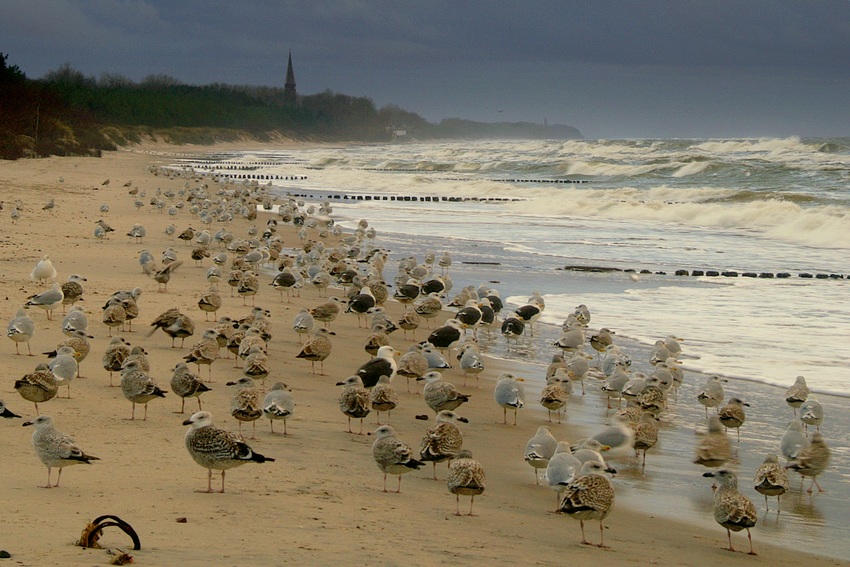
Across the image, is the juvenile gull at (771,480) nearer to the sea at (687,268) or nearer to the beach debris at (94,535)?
the sea at (687,268)

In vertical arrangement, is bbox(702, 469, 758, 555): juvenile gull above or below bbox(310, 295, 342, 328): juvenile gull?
below

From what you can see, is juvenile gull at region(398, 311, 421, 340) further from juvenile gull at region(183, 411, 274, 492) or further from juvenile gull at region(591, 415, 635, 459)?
juvenile gull at region(183, 411, 274, 492)

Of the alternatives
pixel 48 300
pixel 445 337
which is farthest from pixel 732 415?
pixel 48 300

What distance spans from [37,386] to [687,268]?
18923 mm

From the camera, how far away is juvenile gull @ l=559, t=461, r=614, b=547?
734cm

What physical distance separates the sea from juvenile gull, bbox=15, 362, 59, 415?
5.27 m

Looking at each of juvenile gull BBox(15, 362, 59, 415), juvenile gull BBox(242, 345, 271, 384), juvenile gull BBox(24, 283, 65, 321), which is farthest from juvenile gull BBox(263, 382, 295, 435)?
juvenile gull BBox(24, 283, 65, 321)

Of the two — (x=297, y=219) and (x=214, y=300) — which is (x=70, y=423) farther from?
(x=297, y=219)

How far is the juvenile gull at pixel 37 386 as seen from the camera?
363 inches

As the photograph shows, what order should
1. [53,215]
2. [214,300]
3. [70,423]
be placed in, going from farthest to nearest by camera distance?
[53,215] < [214,300] < [70,423]

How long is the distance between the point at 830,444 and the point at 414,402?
14.9ft

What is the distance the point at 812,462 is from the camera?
9.33 metres

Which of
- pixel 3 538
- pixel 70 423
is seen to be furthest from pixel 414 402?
pixel 3 538

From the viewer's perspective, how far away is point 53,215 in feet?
92.7
